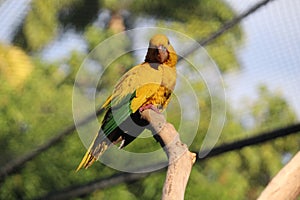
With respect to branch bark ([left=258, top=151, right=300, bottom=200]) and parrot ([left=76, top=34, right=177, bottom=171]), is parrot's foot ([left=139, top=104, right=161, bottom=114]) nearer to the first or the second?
parrot ([left=76, top=34, right=177, bottom=171])

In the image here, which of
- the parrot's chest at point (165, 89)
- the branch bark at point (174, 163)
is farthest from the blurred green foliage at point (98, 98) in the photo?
the branch bark at point (174, 163)

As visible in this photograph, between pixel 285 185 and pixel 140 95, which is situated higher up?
pixel 140 95

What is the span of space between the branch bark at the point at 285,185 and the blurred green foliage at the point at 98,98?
20 cm

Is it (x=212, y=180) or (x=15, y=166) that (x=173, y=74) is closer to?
(x=15, y=166)

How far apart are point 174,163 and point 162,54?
0.20 meters

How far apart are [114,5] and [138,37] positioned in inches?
11.7

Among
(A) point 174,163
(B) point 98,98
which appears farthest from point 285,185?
(B) point 98,98

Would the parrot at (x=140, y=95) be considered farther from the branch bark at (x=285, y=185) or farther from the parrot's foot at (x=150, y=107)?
Answer: the branch bark at (x=285, y=185)

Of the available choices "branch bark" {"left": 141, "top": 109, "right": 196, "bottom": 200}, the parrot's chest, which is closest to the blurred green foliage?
the parrot's chest

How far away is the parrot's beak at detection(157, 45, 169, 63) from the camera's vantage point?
94 cm

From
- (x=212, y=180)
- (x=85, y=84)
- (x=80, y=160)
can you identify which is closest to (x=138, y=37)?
(x=85, y=84)

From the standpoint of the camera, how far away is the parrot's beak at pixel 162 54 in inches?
37.0

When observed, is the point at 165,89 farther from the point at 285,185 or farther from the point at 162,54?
the point at 285,185

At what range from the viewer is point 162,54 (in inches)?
37.2
